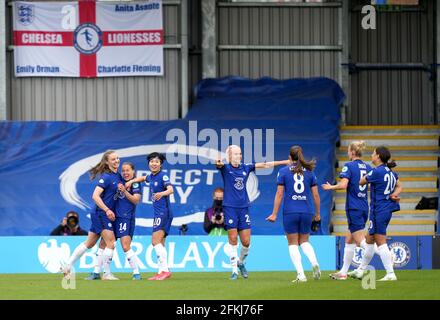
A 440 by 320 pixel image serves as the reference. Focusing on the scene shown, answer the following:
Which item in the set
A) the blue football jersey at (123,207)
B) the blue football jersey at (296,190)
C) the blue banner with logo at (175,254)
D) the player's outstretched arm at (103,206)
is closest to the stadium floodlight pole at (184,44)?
the blue banner with logo at (175,254)

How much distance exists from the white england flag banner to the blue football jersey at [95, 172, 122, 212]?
37.6ft

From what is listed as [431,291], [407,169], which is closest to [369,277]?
[431,291]

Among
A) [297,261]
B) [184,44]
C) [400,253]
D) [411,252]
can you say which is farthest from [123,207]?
[184,44]

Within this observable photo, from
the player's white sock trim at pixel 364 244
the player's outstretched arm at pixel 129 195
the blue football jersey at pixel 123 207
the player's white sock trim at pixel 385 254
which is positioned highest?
the player's outstretched arm at pixel 129 195

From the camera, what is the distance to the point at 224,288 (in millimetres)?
15484

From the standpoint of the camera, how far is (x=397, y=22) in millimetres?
29844

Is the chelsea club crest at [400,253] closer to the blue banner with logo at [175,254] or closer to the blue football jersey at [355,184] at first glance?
the blue banner with logo at [175,254]

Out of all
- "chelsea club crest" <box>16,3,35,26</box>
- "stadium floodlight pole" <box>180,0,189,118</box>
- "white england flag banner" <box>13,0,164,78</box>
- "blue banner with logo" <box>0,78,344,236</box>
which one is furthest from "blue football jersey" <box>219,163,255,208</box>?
"chelsea club crest" <box>16,3,35,26</box>

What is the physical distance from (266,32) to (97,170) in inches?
502

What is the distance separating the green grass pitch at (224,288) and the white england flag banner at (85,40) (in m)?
11.3

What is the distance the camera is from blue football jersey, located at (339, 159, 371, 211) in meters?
16.8

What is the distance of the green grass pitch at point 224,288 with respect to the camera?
46.0 feet

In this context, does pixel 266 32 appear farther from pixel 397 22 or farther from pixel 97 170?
pixel 97 170

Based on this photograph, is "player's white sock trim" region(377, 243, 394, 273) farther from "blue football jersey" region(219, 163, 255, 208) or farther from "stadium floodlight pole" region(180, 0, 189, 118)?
"stadium floodlight pole" region(180, 0, 189, 118)
